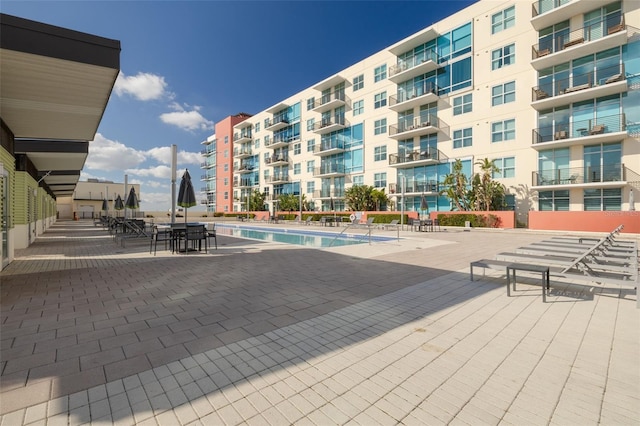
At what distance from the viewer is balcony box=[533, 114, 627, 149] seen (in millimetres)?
17578

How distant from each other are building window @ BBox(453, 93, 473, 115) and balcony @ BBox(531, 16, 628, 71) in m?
4.68

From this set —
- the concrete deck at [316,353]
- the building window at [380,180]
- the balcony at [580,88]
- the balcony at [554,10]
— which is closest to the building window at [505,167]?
the balcony at [580,88]

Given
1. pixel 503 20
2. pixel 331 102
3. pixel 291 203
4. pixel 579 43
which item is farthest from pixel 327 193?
pixel 579 43

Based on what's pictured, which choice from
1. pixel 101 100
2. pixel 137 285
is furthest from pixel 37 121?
pixel 137 285

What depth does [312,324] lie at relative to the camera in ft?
12.6

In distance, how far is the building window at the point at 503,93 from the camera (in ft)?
72.8

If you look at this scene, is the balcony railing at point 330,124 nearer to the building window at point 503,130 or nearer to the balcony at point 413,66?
the balcony at point 413,66

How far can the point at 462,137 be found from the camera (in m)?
24.8

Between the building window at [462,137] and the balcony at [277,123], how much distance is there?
2471 cm

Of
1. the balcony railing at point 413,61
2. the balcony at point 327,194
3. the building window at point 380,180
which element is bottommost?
the balcony at point 327,194

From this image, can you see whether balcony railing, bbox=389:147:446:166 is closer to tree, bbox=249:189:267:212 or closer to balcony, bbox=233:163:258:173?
tree, bbox=249:189:267:212

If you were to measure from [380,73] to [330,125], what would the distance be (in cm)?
770

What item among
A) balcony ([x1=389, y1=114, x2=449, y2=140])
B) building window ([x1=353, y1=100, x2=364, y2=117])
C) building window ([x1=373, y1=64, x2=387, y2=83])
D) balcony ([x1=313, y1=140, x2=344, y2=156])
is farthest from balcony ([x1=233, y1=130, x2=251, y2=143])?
balcony ([x1=389, y1=114, x2=449, y2=140])

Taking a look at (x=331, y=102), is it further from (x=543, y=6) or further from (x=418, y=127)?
(x=543, y=6)
